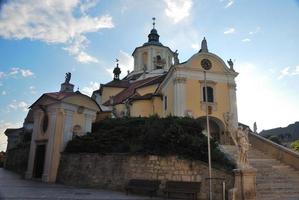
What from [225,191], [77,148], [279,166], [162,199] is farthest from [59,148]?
[279,166]

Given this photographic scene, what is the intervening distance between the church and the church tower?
11669mm

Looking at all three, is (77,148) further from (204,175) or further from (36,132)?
(204,175)

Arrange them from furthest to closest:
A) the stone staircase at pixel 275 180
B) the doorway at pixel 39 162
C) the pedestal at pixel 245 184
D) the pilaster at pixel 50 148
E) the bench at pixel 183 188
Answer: the doorway at pixel 39 162
the pilaster at pixel 50 148
the stone staircase at pixel 275 180
the bench at pixel 183 188
the pedestal at pixel 245 184

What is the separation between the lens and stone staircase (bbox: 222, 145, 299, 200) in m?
14.6

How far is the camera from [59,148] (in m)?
22.8

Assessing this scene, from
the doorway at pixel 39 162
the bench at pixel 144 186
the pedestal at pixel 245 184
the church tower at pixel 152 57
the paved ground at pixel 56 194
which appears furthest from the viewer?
the church tower at pixel 152 57

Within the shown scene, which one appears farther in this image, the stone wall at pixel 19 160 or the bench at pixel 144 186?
the stone wall at pixel 19 160

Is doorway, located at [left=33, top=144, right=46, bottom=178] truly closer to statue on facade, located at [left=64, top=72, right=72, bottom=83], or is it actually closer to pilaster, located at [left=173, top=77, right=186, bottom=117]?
statue on facade, located at [left=64, top=72, right=72, bottom=83]

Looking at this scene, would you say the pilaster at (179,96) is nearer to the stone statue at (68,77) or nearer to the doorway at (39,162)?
the stone statue at (68,77)

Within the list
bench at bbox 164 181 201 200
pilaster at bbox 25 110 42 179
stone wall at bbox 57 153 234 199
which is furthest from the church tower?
bench at bbox 164 181 201 200

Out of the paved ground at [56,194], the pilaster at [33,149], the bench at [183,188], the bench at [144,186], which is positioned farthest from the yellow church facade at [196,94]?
the paved ground at [56,194]

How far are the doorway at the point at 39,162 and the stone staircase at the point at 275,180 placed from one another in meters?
16.1

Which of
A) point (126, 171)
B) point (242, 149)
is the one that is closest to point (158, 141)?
point (126, 171)

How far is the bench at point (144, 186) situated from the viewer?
49.8 ft
